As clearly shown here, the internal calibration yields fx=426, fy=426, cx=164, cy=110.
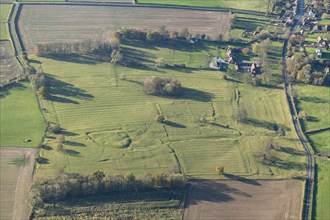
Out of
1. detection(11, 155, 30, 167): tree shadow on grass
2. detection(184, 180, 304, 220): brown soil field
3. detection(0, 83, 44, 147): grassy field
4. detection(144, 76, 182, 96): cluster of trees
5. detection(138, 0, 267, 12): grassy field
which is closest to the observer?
detection(184, 180, 304, 220): brown soil field

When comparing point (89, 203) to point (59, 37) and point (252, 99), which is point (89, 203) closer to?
point (252, 99)

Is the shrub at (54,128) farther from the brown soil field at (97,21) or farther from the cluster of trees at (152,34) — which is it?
the cluster of trees at (152,34)

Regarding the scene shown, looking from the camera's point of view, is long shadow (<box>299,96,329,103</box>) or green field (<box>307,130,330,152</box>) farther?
long shadow (<box>299,96,329,103</box>)

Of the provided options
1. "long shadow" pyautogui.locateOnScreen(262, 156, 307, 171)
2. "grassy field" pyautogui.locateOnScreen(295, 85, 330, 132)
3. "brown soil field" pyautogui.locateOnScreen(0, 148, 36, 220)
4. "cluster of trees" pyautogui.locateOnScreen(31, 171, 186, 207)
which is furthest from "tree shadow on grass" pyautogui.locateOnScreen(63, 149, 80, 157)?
"grassy field" pyautogui.locateOnScreen(295, 85, 330, 132)

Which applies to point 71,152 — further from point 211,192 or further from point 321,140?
point 321,140

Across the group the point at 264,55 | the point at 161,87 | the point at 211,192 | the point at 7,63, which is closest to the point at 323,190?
the point at 211,192

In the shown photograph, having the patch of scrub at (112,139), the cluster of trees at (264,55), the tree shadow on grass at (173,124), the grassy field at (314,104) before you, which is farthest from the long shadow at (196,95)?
the grassy field at (314,104)

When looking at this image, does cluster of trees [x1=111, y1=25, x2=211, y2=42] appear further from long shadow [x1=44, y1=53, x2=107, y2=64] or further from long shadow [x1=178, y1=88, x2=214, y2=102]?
long shadow [x1=178, y1=88, x2=214, y2=102]

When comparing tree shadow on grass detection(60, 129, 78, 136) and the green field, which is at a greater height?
the green field

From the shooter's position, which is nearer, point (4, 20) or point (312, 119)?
point (312, 119)
